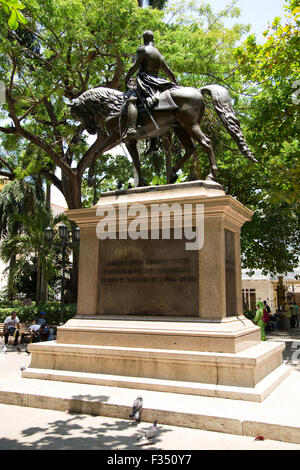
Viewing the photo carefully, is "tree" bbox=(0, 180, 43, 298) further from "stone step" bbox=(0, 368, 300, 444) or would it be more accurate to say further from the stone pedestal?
"stone step" bbox=(0, 368, 300, 444)

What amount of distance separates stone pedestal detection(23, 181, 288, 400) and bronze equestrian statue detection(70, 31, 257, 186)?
42.2 inches

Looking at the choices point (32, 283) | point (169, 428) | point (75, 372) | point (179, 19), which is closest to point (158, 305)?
point (75, 372)

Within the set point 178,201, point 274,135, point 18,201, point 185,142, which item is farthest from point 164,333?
point 18,201

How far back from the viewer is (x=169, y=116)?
25.7 ft

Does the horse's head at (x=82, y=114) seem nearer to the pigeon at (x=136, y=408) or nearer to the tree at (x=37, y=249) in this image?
the pigeon at (x=136, y=408)

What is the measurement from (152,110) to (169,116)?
344 millimetres

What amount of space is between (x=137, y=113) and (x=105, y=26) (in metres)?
10.4

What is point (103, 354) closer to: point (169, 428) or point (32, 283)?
point (169, 428)

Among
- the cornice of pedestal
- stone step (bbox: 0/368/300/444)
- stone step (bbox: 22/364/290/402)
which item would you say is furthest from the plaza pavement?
the cornice of pedestal

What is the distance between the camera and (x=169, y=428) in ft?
16.5

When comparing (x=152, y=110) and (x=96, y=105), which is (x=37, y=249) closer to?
(x=96, y=105)

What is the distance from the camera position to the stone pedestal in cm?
605

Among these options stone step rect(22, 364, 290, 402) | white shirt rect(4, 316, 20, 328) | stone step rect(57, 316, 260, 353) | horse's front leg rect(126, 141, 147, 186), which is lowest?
stone step rect(22, 364, 290, 402)

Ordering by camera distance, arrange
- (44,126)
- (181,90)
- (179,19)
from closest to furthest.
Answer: (181,90) → (179,19) → (44,126)
